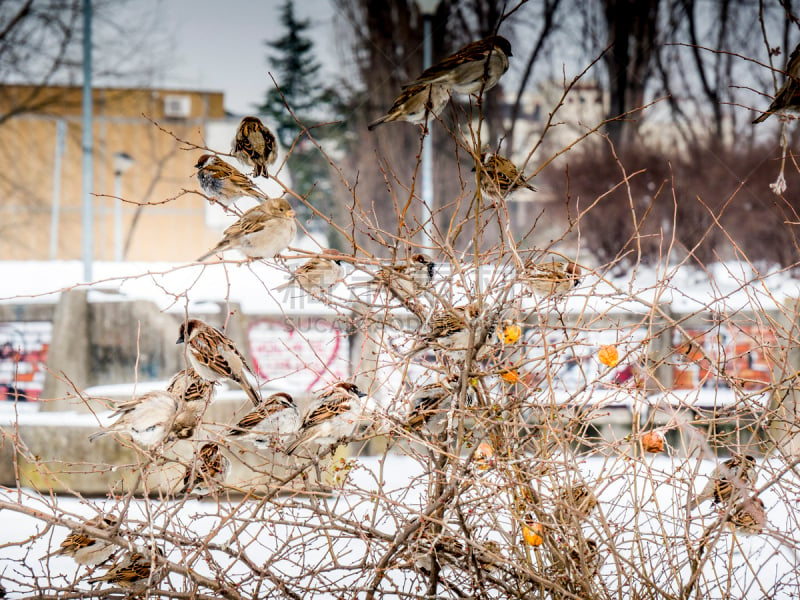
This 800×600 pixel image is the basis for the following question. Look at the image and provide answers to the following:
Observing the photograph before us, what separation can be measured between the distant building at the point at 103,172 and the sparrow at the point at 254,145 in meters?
6.26

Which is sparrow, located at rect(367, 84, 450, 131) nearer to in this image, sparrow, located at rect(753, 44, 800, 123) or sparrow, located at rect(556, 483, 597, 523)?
sparrow, located at rect(753, 44, 800, 123)

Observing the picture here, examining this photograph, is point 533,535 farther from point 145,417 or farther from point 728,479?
point 145,417

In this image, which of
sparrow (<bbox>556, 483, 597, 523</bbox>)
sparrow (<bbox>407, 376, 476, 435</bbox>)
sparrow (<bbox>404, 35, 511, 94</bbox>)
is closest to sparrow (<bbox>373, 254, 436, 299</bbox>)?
sparrow (<bbox>407, 376, 476, 435</bbox>)

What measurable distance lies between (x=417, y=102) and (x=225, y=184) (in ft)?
2.45

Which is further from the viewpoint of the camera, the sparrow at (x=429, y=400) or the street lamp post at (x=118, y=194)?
the street lamp post at (x=118, y=194)

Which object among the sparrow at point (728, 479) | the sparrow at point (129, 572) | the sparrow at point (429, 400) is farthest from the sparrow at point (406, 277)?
the sparrow at point (129, 572)

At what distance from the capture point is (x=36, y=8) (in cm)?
877

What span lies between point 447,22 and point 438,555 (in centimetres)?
831

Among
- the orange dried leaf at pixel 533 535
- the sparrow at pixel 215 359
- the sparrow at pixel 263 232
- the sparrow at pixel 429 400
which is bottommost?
the orange dried leaf at pixel 533 535

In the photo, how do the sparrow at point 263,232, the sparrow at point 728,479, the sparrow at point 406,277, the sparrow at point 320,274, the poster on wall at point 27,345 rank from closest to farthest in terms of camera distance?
the sparrow at point 406,277 < the sparrow at point 728,479 < the sparrow at point 263,232 < the sparrow at point 320,274 < the poster on wall at point 27,345

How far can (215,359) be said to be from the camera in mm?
2057

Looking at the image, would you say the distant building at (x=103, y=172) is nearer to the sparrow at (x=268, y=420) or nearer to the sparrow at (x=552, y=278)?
the sparrow at (x=268, y=420)

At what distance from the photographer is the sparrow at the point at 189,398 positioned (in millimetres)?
2070

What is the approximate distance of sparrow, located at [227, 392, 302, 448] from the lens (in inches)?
83.2
